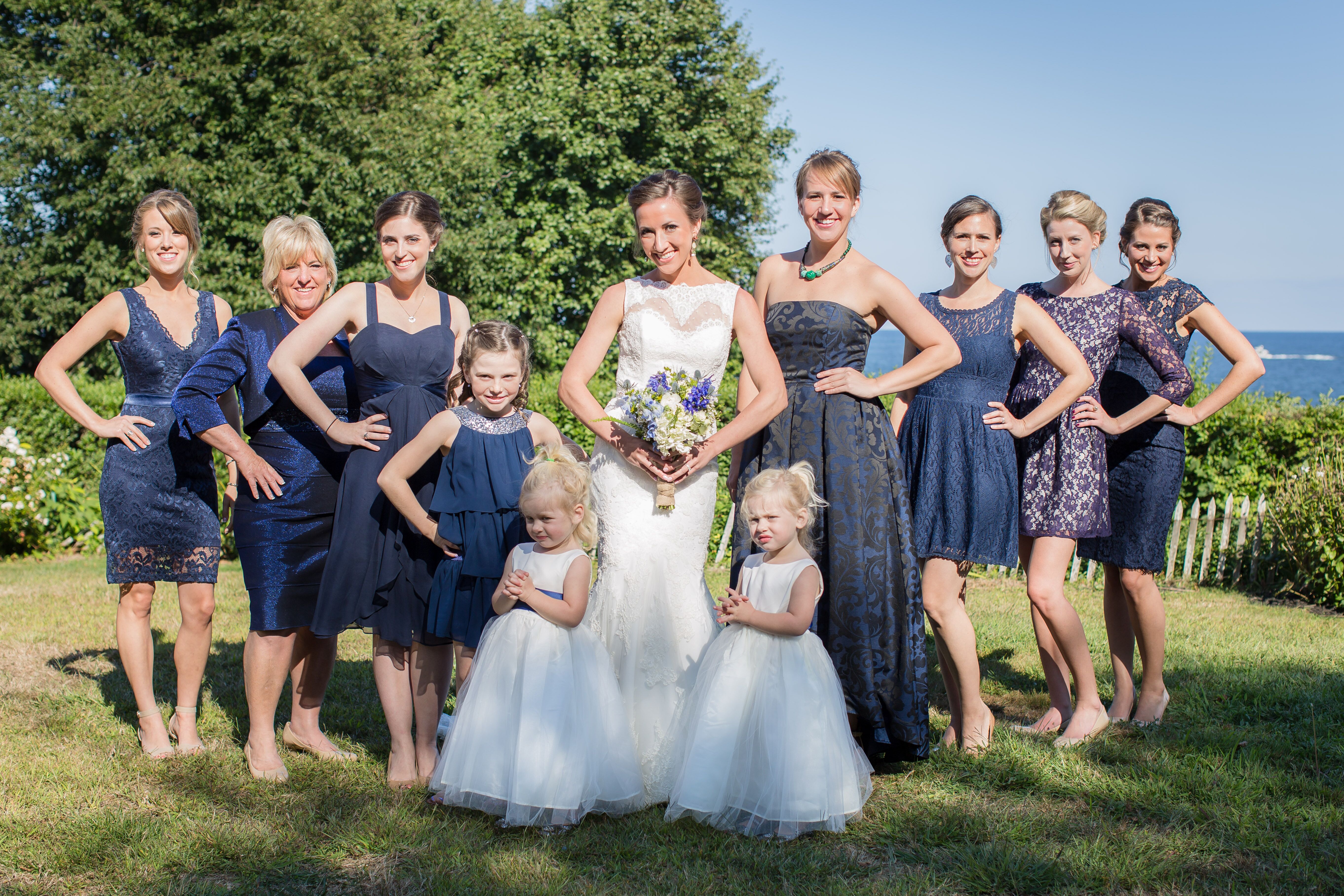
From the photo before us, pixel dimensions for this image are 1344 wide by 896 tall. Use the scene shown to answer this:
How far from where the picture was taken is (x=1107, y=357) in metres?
5.07

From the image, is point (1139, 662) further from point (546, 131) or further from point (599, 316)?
point (546, 131)

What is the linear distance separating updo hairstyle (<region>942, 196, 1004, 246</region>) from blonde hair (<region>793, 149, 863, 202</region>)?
0.65 m

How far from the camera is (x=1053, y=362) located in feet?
15.6

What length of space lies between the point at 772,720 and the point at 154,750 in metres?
3.09

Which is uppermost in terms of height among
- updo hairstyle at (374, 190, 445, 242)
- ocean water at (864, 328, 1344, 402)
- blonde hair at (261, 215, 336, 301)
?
ocean water at (864, 328, 1344, 402)

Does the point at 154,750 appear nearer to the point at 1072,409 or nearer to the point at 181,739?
the point at 181,739

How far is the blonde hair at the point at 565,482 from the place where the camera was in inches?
155

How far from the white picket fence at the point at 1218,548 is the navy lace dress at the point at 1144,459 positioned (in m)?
4.51

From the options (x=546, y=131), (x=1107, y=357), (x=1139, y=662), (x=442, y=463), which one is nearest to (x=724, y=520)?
(x=1139, y=662)

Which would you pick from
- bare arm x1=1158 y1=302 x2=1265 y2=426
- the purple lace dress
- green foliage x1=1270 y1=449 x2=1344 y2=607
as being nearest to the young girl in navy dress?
the purple lace dress

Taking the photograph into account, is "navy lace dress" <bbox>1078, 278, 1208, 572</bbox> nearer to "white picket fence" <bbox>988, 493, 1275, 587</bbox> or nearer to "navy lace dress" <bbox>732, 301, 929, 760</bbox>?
"navy lace dress" <bbox>732, 301, 929, 760</bbox>

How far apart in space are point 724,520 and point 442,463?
284 inches

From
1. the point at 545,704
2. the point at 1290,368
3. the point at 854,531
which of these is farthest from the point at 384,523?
the point at 1290,368

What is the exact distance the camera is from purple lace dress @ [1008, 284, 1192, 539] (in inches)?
193
